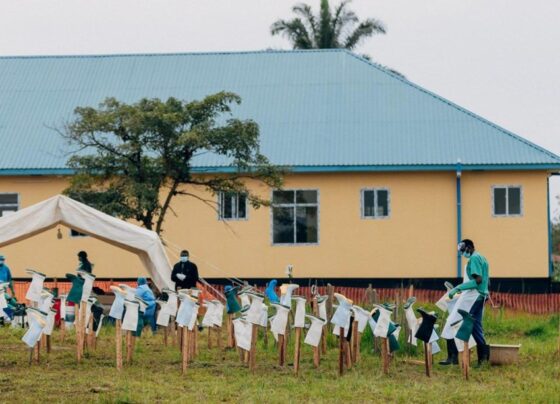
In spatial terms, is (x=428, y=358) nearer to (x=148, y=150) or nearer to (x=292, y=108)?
(x=148, y=150)

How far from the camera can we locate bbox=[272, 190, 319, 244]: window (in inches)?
1299

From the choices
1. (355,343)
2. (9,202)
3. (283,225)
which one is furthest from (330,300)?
(9,202)

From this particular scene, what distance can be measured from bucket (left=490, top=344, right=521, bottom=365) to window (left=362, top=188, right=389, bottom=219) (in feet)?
47.8

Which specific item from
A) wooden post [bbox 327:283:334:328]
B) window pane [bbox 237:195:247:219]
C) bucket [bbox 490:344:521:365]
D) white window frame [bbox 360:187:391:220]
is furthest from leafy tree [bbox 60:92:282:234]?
bucket [bbox 490:344:521:365]

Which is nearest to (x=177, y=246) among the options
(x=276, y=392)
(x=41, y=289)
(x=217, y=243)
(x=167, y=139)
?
(x=217, y=243)

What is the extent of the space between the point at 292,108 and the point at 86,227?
43.6 feet

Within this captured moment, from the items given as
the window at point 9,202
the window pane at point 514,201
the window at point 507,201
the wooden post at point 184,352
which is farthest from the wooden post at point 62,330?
the window pane at point 514,201

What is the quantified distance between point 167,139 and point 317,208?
20.5 feet

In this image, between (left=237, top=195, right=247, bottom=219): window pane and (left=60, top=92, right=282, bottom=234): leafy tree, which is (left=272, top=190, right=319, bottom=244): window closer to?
(left=237, top=195, right=247, bottom=219): window pane

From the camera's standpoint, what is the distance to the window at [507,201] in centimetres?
3262

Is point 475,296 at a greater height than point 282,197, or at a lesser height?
lesser

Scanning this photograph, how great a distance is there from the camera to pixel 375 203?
32906mm

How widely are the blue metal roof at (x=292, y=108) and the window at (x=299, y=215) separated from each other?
104 cm

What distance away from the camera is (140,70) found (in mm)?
36656
